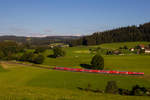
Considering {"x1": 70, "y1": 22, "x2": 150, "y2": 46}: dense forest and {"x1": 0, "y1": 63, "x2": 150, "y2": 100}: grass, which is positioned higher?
{"x1": 70, "y1": 22, "x2": 150, "y2": 46}: dense forest

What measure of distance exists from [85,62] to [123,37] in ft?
351

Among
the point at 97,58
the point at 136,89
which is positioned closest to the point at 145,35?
the point at 97,58

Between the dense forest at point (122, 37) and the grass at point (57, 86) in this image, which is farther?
the dense forest at point (122, 37)

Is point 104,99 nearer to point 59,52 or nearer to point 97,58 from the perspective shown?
point 97,58

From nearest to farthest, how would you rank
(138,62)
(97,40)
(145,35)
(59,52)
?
(138,62) → (59,52) → (145,35) → (97,40)

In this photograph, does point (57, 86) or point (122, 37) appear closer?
point (57, 86)

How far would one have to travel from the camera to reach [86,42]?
17962 cm

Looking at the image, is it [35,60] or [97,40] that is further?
[97,40]

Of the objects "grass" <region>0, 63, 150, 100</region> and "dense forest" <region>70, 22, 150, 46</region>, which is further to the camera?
"dense forest" <region>70, 22, 150, 46</region>

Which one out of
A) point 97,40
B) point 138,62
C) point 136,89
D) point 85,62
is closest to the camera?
point 136,89

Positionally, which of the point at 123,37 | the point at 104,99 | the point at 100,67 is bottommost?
the point at 100,67

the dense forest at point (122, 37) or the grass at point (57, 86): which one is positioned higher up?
the dense forest at point (122, 37)

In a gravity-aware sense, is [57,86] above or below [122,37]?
below

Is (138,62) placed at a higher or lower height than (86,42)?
lower
